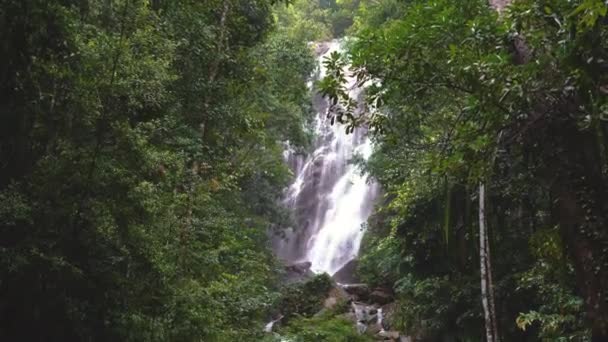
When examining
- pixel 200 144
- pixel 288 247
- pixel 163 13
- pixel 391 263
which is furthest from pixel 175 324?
pixel 288 247

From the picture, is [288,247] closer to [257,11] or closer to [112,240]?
[257,11]

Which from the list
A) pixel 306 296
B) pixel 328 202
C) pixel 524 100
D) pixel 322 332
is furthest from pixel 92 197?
pixel 328 202

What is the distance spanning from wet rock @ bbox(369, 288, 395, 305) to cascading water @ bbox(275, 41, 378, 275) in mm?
4910

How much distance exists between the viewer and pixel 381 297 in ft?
50.5

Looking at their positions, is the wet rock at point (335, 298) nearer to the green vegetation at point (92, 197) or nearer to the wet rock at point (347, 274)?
the wet rock at point (347, 274)

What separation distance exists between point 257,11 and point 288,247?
14.1 meters

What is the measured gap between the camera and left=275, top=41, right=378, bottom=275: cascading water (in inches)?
867

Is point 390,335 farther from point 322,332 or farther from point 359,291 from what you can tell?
point 359,291

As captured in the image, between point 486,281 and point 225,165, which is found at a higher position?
point 225,165

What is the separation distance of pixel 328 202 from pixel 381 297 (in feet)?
30.1

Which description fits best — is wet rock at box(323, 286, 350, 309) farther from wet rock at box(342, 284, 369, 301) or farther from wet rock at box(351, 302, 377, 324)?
wet rock at box(342, 284, 369, 301)

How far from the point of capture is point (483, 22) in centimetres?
388

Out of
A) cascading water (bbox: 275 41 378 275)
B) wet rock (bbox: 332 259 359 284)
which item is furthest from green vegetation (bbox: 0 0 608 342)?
cascading water (bbox: 275 41 378 275)

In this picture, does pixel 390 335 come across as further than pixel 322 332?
Yes
